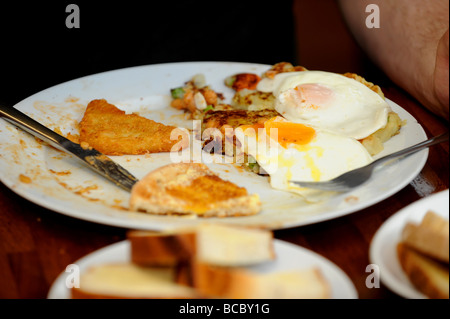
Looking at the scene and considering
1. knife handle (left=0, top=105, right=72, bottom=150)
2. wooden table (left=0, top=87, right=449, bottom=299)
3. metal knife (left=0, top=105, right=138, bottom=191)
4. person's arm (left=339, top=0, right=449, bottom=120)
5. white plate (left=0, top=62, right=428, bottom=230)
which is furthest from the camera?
person's arm (left=339, top=0, right=449, bottom=120)

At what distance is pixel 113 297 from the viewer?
3.86 ft

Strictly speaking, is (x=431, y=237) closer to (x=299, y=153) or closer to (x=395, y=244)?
(x=395, y=244)

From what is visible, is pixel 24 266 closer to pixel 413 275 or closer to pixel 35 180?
pixel 35 180

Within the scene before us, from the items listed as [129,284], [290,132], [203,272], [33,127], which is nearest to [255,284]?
[203,272]

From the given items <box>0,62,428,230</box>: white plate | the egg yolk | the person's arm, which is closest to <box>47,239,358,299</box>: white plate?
<box>0,62,428,230</box>: white plate

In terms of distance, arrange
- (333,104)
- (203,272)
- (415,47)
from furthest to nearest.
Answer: (415,47) < (333,104) < (203,272)

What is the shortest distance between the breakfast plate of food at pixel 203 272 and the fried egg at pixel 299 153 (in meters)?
0.76

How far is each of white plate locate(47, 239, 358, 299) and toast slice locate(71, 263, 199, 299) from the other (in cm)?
4

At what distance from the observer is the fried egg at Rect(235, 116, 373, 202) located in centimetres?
212

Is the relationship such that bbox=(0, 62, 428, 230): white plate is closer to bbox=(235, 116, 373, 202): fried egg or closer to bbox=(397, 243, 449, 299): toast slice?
bbox=(235, 116, 373, 202): fried egg

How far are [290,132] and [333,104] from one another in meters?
0.33

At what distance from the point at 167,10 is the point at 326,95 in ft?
3.95

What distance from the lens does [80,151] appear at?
2189 millimetres

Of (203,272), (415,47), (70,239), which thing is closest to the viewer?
(203,272)
